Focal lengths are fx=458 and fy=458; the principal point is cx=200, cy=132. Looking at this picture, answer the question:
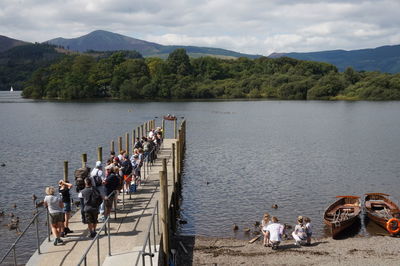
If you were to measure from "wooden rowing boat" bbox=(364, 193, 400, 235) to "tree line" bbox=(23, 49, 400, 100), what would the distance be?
111 m

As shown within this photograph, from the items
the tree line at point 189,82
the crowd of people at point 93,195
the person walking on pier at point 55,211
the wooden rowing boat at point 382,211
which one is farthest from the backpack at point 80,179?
the tree line at point 189,82

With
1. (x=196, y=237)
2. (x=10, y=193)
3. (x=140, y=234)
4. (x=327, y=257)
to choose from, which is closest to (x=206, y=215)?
(x=196, y=237)

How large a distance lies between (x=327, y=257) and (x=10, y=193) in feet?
64.3

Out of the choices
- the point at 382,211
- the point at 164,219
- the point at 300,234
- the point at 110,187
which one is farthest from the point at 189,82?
the point at 164,219

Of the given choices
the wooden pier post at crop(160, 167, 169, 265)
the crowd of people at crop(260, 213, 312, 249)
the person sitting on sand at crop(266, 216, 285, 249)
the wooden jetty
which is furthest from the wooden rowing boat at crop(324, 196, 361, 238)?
the wooden pier post at crop(160, 167, 169, 265)

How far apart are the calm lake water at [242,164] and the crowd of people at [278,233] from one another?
2476mm

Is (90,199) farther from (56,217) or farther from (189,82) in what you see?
(189,82)

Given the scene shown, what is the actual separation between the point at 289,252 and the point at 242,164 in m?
20.2

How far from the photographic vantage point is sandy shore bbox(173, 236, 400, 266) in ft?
59.3

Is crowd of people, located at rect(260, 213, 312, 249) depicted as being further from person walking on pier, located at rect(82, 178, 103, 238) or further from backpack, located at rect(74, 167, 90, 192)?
backpack, located at rect(74, 167, 90, 192)

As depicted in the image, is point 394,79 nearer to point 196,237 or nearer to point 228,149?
point 228,149

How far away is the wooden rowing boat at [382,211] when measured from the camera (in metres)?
22.2

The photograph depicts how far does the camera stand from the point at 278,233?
62.8ft

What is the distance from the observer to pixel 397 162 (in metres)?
40.7
